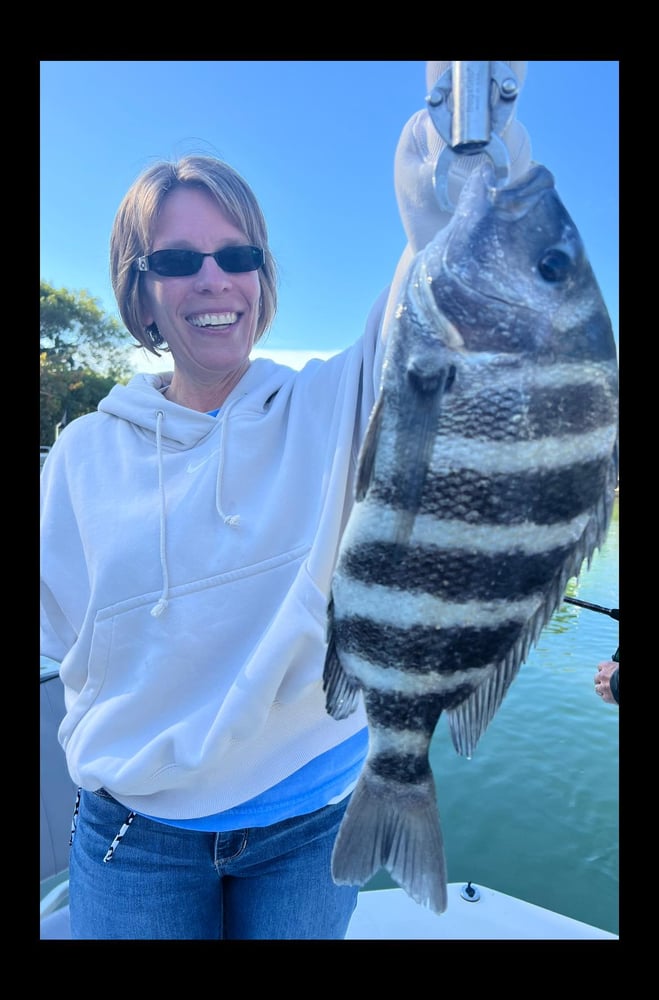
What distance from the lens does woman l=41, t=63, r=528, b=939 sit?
131cm

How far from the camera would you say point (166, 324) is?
1731 millimetres

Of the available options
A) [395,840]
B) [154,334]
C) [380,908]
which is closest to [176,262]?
[154,334]

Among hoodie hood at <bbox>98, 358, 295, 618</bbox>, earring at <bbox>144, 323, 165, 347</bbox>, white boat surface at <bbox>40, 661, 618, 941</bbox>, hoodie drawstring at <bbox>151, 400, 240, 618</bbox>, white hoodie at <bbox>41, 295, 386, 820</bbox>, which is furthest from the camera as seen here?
white boat surface at <bbox>40, 661, 618, 941</bbox>

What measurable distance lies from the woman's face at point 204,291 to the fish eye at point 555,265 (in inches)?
37.4

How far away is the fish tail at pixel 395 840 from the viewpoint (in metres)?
1.01

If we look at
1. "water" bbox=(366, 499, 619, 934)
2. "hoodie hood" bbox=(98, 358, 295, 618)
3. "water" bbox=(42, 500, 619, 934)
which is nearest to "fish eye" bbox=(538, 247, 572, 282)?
"hoodie hood" bbox=(98, 358, 295, 618)

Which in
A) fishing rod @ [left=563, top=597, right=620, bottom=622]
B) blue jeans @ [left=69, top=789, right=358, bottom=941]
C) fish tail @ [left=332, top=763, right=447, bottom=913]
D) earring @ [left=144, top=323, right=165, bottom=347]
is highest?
earring @ [left=144, top=323, right=165, bottom=347]

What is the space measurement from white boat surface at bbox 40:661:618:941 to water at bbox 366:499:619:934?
873mm

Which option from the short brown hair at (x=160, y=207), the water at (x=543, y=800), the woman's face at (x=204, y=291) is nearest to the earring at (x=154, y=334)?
the short brown hair at (x=160, y=207)

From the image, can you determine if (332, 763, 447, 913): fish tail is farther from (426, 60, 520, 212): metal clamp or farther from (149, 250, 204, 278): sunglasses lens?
(149, 250, 204, 278): sunglasses lens

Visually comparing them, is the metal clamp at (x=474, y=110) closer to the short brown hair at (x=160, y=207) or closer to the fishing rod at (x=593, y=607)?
the short brown hair at (x=160, y=207)
